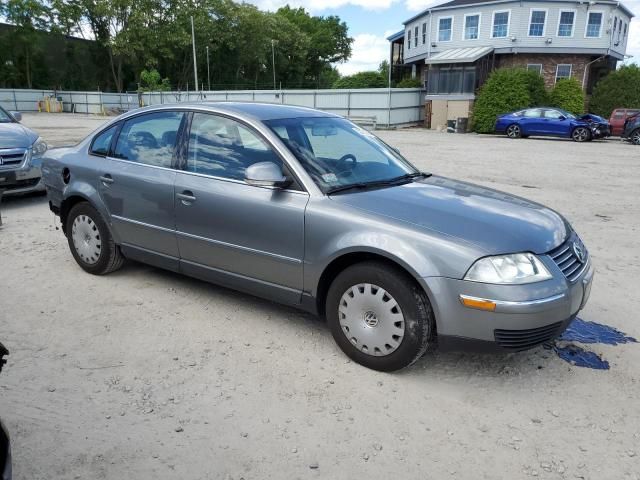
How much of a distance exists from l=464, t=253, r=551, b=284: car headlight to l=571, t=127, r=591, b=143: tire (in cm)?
2252

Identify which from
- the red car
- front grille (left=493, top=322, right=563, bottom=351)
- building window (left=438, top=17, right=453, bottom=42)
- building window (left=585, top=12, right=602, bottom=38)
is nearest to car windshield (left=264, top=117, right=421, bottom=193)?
front grille (left=493, top=322, right=563, bottom=351)

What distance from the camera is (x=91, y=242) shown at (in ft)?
16.5

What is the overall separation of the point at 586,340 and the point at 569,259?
0.93 m

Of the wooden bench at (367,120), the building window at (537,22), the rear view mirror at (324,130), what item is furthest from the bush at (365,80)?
the rear view mirror at (324,130)

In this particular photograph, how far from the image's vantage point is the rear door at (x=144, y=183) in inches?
170

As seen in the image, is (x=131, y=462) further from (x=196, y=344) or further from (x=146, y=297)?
(x=146, y=297)

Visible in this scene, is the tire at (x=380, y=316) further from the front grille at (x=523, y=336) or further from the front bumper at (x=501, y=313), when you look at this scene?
the front grille at (x=523, y=336)

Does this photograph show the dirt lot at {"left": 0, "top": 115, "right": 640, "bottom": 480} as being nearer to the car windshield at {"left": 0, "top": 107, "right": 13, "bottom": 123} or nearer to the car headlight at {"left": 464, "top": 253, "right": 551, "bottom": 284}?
the car headlight at {"left": 464, "top": 253, "right": 551, "bottom": 284}

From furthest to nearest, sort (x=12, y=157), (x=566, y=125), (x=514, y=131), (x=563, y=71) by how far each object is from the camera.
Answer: (x=563, y=71) → (x=514, y=131) → (x=566, y=125) → (x=12, y=157)

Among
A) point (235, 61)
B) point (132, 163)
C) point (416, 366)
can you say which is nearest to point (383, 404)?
point (416, 366)

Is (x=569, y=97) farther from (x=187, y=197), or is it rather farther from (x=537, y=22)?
(x=187, y=197)

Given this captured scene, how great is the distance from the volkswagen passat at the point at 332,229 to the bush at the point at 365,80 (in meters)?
50.8

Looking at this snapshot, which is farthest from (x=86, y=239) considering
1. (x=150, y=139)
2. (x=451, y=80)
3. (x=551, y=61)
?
(x=551, y=61)

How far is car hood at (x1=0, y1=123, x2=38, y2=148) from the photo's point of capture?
7.84 m
